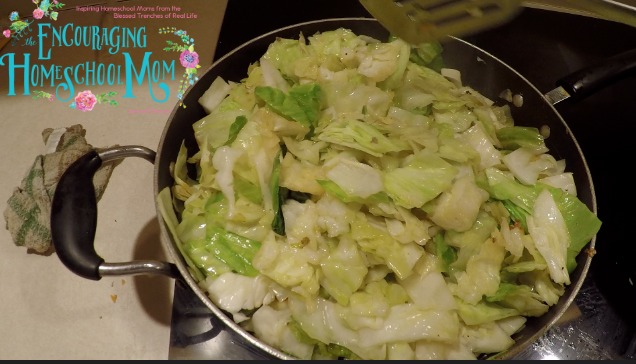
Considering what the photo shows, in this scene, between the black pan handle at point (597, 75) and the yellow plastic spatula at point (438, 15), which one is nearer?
the yellow plastic spatula at point (438, 15)

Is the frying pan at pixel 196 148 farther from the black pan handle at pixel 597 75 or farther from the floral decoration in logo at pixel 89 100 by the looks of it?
the floral decoration in logo at pixel 89 100

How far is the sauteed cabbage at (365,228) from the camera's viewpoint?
3.04ft

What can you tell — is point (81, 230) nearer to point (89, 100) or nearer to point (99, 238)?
point (99, 238)

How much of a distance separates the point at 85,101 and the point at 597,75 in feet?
4.73

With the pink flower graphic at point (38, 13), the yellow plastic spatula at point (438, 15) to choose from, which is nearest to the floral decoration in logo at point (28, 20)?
the pink flower graphic at point (38, 13)

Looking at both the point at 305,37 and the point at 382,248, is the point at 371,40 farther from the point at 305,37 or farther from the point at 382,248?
the point at 382,248

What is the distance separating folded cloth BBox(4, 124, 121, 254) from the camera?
1.22 meters

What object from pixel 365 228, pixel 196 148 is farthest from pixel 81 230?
pixel 365 228

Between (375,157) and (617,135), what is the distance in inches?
33.8

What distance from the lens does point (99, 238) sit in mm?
1257

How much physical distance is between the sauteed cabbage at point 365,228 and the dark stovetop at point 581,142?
171 millimetres

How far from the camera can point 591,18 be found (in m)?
1.57

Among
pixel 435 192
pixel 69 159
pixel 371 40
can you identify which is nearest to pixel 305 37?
pixel 371 40

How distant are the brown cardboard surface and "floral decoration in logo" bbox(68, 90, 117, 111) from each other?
0.05ft
